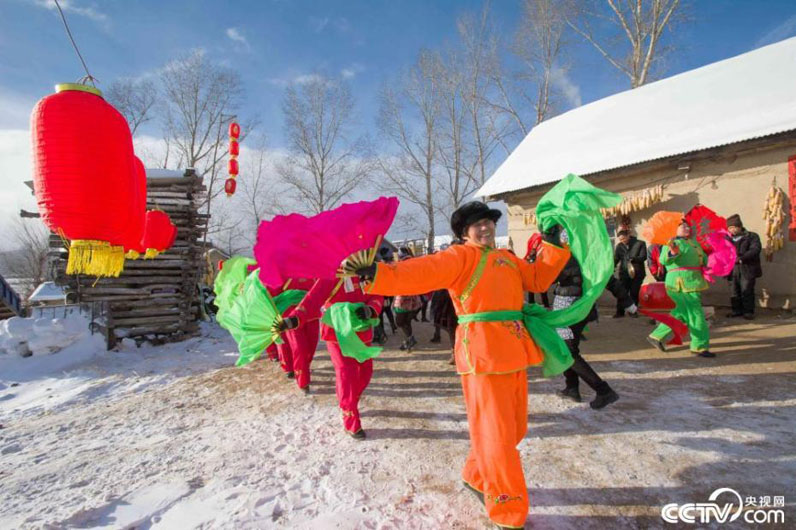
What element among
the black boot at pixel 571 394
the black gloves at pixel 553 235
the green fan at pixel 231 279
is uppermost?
the black gloves at pixel 553 235

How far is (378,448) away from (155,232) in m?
4.59

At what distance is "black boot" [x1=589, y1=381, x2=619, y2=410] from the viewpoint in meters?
3.65

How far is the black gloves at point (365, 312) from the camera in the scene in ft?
9.75

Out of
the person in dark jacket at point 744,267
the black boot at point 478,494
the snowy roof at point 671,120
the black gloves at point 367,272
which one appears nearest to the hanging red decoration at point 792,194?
the person in dark jacket at point 744,267

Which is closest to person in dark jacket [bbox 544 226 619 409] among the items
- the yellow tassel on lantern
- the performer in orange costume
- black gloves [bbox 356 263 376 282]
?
the performer in orange costume

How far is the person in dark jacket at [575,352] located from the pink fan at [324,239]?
2231 millimetres

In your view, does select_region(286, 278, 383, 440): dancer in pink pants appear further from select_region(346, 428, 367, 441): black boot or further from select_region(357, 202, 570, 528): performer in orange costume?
select_region(357, 202, 570, 528): performer in orange costume

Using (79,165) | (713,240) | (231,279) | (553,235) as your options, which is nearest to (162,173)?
(231,279)

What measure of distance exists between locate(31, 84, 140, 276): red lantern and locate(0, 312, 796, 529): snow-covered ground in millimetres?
2133

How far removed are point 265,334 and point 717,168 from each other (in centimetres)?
959

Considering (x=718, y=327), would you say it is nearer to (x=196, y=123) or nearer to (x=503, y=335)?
(x=503, y=335)

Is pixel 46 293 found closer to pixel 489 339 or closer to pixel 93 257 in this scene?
pixel 93 257

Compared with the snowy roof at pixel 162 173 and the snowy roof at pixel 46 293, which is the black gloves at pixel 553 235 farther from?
the snowy roof at pixel 46 293

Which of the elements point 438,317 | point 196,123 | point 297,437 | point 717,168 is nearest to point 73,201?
point 297,437
